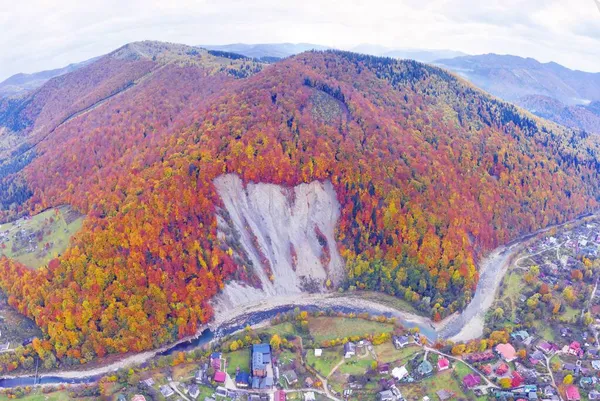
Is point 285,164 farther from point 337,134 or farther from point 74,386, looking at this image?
Answer: point 74,386

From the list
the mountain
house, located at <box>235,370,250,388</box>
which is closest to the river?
the mountain

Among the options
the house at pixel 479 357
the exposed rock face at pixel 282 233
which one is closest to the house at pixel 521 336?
the house at pixel 479 357

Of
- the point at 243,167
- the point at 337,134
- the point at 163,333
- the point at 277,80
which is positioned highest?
the point at 277,80

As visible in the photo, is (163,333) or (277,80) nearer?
(163,333)

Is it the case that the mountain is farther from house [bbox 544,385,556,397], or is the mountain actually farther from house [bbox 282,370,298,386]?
house [bbox 544,385,556,397]

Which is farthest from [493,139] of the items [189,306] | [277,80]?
[189,306]

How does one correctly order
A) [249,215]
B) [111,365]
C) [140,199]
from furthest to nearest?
[249,215]
[140,199]
[111,365]
